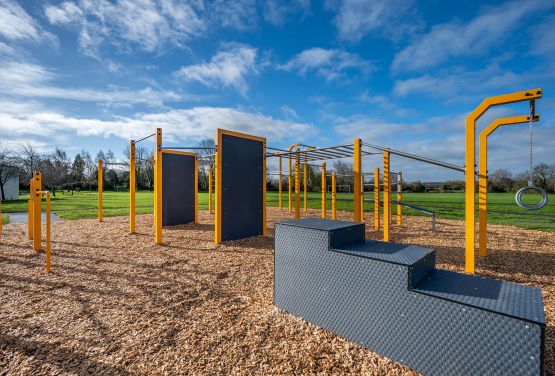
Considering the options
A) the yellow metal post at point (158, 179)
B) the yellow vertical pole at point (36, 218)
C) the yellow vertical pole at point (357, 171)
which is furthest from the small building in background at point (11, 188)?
the yellow vertical pole at point (357, 171)

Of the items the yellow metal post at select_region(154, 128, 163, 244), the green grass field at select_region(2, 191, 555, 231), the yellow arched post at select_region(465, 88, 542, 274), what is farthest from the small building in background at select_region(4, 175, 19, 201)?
the yellow arched post at select_region(465, 88, 542, 274)

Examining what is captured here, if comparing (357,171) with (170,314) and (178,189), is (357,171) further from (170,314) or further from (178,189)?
(178,189)

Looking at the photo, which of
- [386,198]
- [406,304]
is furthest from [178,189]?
[406,304]

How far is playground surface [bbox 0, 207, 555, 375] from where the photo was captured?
232cm

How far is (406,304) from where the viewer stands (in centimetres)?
220

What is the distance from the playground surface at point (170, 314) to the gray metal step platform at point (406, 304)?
0.67 feet

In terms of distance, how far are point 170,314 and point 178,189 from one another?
7.67 meters

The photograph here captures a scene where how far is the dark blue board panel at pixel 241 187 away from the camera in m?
7.16

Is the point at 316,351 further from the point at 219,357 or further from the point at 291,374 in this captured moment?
the point at 219,357

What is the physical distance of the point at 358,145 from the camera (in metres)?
6.54

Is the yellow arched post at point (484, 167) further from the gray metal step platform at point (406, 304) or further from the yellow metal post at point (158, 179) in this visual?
the yellow metal post at point (158, 179)

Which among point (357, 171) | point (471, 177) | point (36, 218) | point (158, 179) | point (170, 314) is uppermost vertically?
point (357, 171)

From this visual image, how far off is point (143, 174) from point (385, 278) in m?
55.2

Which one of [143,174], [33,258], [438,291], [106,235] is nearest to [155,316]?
[438,291]
